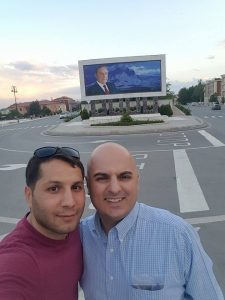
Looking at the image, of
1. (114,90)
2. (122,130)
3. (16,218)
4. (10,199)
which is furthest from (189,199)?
(114,90)

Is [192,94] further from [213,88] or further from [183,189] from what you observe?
[183,189]

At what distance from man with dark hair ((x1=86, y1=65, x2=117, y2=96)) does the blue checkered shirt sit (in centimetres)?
3318

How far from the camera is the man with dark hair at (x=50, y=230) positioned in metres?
1.39

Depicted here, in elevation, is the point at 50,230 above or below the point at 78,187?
below

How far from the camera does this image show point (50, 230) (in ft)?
4.87

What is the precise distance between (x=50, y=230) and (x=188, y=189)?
5.93 metres

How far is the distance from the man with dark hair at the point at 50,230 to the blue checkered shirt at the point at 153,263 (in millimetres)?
153

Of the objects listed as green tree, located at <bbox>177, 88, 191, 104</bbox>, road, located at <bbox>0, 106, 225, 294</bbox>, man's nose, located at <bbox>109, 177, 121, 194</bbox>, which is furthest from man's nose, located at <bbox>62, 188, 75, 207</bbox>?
green tree, located at <bbox>177, 88, 191, 104</bbox>

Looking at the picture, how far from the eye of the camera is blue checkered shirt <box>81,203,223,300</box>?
4.73 ft

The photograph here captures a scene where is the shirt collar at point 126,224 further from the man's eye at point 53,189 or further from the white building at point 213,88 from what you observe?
the white building at point 213,88

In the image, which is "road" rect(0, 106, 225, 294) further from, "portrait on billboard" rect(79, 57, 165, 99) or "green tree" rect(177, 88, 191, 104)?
"green tree" rect(177, 88, 191, 104)

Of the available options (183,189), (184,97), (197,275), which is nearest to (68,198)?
(197,275)

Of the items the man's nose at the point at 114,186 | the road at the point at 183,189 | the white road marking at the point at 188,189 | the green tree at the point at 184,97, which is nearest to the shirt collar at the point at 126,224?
the man's nose at the point at 114,186

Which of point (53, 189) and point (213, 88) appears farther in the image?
point (213, 88)
